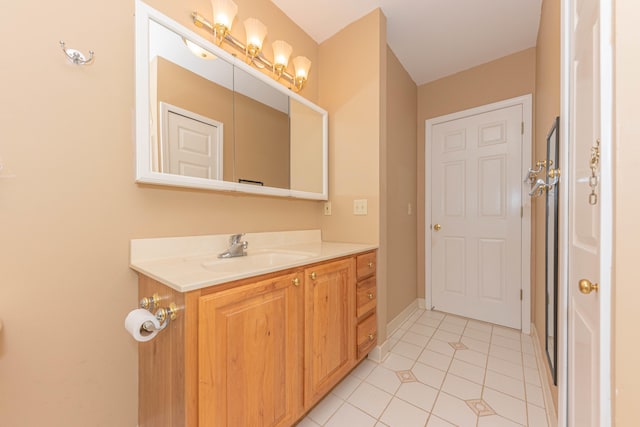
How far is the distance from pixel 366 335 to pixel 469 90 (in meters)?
2.62

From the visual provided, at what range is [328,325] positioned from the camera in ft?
4.17

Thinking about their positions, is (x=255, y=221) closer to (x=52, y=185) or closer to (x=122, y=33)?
(x=52, y=185)

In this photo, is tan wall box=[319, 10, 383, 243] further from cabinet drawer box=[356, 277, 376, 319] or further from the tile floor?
the tile floor

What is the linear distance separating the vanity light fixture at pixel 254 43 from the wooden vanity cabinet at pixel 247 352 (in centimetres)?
136

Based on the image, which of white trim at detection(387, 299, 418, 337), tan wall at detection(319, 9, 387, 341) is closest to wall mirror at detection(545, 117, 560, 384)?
tan wall at detection(319, 9, 387, 341)

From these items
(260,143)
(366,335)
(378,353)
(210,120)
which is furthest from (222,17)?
(378,353)

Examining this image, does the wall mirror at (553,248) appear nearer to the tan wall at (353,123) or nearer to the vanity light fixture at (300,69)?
the tan wall at (353,123)

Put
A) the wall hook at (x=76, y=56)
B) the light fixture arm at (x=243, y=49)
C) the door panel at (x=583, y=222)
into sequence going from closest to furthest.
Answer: the door panel at (x=583, y=222) → the wall hook at (x=76, y=56) → the light fixture arm at (x=243, y=49)

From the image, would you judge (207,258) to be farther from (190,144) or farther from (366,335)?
(366,335)

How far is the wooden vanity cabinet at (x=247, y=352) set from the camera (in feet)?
2.49

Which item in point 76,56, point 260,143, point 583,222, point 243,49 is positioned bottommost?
point 583,222

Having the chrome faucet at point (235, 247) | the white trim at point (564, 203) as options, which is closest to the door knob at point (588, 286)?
the white trim at point (564, 203)

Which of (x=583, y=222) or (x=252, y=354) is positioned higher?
(x=583, y=222)

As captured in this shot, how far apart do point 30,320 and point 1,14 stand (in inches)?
41.2
